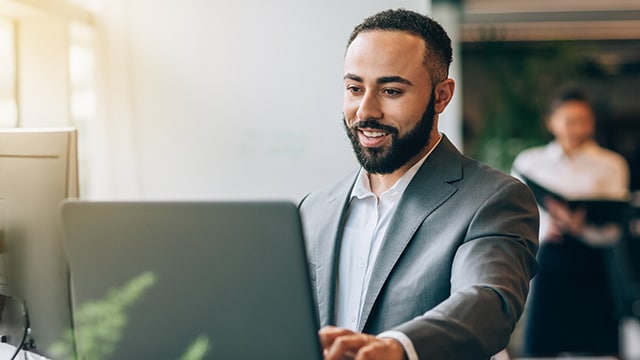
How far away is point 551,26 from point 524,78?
1.75 meters

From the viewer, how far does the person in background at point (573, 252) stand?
4215 millimetres

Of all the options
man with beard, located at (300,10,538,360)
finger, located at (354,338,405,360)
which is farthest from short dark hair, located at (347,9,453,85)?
finger, located at (354,338,405,360)

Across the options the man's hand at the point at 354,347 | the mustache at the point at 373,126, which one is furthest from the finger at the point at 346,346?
the mustache at the point at 373,126

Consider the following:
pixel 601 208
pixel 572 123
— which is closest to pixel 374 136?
pixel 601 208

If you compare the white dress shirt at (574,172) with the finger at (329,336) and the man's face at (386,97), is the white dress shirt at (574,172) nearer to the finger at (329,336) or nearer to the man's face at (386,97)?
the man's face at (386,97)

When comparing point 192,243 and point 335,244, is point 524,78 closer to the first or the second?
point 335,244

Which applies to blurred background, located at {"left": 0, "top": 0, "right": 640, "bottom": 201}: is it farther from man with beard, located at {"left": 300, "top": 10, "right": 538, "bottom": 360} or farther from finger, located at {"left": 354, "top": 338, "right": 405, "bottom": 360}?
finger, located at {"left": 354, "top": 338, "right": 405, "bottom": 360}

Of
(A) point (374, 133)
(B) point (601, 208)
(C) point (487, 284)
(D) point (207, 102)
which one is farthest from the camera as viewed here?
(B) point (601, 208)

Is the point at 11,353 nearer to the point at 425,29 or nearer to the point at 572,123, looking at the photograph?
the point at 425,29

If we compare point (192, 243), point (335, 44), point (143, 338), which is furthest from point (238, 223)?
point (335, 44)

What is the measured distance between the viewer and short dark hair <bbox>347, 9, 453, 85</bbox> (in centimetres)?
141

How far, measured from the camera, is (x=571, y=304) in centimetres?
437

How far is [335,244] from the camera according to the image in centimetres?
145

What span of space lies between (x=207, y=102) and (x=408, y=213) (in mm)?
1800
